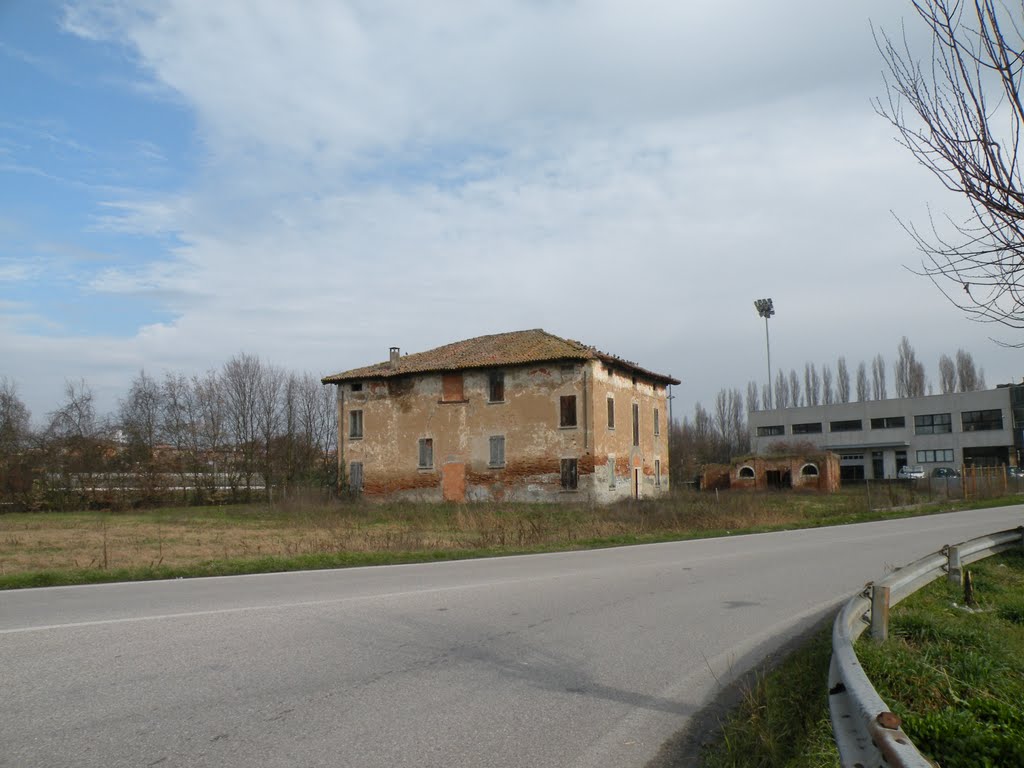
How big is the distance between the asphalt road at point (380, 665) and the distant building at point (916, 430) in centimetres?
5514

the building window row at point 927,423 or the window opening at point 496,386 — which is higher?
the window opening at point 496,386

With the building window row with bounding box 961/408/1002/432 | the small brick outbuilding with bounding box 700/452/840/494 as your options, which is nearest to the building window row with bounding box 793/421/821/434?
the building window row with bounding box 961/408/1002/432

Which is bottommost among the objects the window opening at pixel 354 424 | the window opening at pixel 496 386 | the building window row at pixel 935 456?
the building window row at pixel 935 456

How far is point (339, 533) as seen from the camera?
23.9 meters

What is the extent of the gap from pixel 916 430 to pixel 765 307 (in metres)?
19.9

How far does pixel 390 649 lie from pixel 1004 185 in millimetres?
5853

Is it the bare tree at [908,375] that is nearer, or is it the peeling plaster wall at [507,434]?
the peeling plaster wall at [507,434]

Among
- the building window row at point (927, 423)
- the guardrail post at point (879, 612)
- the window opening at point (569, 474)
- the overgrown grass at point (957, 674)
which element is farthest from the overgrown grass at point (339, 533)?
the building window row at point (927, 423)

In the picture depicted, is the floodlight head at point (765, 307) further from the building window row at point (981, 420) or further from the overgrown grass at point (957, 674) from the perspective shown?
the overgrown grass at point (957, 674)

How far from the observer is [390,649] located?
675 centimetres

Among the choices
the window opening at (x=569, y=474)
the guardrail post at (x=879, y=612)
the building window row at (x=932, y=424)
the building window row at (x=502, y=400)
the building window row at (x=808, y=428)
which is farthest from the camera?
the building window row at (x=808, y=428)

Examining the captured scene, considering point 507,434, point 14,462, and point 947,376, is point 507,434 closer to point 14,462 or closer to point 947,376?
point 14,462

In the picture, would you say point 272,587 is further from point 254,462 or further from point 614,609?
point 254,462

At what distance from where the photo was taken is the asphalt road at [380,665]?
14.8 ft
